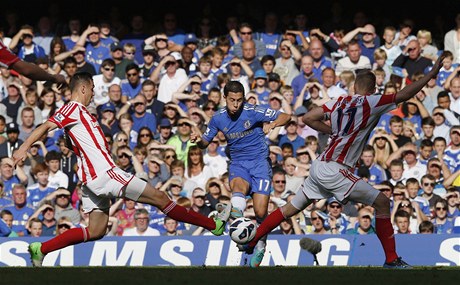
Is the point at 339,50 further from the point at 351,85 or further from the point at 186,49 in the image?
the point at 186,49

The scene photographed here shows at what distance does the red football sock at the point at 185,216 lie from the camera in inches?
520

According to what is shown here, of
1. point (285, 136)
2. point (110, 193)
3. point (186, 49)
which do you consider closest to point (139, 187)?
point (110, 193)

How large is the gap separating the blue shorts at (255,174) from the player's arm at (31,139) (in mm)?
2804

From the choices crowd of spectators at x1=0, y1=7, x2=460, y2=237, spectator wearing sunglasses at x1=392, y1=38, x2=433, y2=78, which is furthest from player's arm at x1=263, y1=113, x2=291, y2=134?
spectator wearing sunglasses at x1=392, y1=38, x2=433, y2=78

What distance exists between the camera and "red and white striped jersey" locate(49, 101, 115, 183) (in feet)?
42.1

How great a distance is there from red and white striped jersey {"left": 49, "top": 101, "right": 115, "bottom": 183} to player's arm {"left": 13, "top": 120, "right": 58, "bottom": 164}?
0.87 ft

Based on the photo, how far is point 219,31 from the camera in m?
22.5

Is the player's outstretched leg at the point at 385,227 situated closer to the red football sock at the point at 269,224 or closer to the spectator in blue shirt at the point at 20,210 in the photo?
the red football sock at the point at 269,224

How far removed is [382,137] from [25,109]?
20.1 ft

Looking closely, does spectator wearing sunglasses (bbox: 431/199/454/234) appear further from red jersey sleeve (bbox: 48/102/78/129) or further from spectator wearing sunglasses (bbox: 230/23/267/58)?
red jersey sleeve (bbox: 48/102/78/129)

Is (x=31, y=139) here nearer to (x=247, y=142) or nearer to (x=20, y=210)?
(x=247, y=142)

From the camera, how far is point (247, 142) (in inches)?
576

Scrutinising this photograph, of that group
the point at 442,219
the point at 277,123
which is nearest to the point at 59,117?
the point at 277,123
